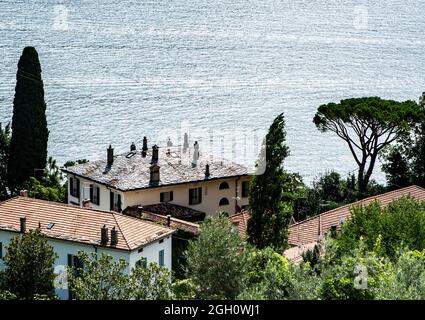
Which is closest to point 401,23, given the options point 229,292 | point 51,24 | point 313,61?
point 313,61

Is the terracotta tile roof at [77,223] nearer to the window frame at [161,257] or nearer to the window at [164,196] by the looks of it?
the window frame at [161,257]

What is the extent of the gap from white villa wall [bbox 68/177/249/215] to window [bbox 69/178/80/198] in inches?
8.0

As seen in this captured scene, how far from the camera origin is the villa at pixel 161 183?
42688 mm

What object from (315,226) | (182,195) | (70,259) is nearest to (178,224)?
(70,259)

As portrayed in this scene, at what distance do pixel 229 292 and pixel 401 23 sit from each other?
5173 inches

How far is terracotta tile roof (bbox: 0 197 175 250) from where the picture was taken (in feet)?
105

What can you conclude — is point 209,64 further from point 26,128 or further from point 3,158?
point 26,128

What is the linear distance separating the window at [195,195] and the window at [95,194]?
13.3 ft

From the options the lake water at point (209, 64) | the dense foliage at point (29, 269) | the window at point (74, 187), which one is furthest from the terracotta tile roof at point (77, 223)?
the lake water at point (209, 64)

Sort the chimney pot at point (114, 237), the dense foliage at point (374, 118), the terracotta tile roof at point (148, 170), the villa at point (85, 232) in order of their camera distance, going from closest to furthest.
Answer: the chimney pot at point (114, 237) → the villa at point (85, 232) → the terracotta tile roof at point (148, 170) → the dense foliage at point (374, 118)

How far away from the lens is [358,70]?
11462 cm

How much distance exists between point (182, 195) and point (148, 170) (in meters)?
1.94

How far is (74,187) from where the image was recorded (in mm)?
45656

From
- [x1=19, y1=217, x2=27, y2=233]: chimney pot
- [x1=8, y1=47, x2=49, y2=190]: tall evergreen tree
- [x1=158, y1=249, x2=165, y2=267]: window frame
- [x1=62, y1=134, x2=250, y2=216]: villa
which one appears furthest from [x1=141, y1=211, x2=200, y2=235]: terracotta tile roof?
[x1=8, y1=47, x2=49, y2=190]: tall evergreen tree
